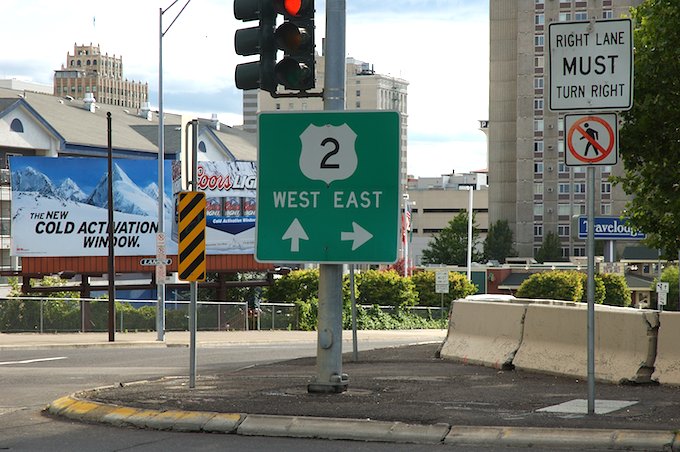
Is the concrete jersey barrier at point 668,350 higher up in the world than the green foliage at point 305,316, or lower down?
higher up

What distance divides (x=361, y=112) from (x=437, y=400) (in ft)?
9.81

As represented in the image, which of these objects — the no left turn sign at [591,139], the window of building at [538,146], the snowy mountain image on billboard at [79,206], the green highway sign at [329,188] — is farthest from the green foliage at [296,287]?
the window of building at [538,146]

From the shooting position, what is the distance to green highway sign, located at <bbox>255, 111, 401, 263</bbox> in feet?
41.1

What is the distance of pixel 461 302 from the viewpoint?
1864 cm

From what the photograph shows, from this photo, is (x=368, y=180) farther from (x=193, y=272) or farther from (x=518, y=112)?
(x=518, y=112)

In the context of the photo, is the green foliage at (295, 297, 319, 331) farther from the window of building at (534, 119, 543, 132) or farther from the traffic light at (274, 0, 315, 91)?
the window of building at (534, 119, 543, 132)

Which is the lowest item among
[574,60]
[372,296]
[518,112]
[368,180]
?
[372,296]

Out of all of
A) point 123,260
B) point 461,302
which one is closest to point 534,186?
point 123,260

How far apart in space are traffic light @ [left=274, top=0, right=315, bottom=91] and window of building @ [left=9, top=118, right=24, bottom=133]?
62436 mm

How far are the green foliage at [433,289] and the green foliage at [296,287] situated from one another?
11.1 metres

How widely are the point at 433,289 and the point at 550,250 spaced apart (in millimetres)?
74348

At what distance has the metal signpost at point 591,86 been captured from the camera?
427 inches

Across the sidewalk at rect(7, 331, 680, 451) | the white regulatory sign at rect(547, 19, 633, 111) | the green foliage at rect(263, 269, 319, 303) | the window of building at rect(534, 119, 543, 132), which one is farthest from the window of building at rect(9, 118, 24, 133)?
the window of building at rect(534, 119, 543, 132)

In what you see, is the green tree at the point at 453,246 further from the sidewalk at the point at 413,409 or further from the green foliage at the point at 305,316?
the sidewalk at the point at 413,409
